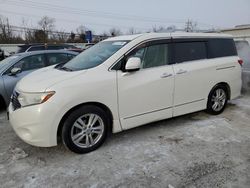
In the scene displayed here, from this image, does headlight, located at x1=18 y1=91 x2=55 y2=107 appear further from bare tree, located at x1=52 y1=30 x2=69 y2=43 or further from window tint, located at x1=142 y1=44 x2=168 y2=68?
bare tree, located at x1=52 y1=30 x2=69 y2=43

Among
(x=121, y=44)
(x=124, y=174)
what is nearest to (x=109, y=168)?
(x=124, y=174)

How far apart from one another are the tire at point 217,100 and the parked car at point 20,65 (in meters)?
3.96

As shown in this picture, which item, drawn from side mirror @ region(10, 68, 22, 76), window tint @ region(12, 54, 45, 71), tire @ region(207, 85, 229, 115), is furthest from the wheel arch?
window tint @ region(12, 54, 45, 71)

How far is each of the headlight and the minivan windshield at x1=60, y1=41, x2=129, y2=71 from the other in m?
0.77

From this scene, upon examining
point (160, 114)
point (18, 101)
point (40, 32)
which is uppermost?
point (40, 32)

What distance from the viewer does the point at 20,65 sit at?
18.4ft

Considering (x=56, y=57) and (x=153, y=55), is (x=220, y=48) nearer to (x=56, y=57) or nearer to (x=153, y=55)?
(x=153, y=55)

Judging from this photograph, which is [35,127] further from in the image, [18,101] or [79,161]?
[79,161]

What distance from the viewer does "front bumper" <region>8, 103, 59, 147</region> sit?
302 cm

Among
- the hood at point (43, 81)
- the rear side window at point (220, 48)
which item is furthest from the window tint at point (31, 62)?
the rear side window at point (220, 48)

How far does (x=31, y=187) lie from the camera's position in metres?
2.69

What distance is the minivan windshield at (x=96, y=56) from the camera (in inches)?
144

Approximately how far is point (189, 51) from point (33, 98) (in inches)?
112

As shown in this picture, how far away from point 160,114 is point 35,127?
6.53ft
